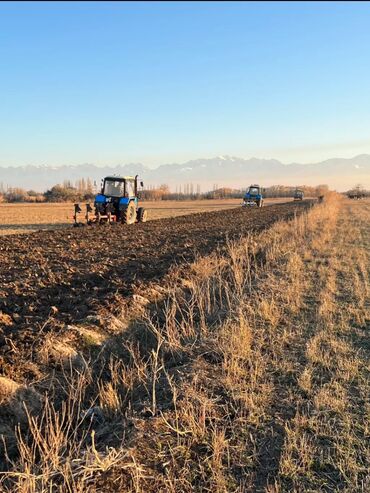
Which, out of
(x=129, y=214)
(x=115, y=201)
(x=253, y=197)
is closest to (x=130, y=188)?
(x=115, y=201)

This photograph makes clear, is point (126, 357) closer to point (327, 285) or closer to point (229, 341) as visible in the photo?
point (229, 341)

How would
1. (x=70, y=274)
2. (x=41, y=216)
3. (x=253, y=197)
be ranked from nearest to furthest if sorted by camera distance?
(x=70, y=274) < (x=41, y=216) < (x=253, y=197)

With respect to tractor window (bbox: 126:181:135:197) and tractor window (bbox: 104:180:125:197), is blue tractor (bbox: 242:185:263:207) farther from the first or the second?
tractor window (bbox: 104:180:125:197)

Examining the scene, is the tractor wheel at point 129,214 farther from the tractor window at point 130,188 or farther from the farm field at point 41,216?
the farm field at point 41,216

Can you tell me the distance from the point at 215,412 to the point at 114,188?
17961mm

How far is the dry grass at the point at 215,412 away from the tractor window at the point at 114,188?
14.2 m

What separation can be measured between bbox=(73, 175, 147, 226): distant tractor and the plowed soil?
10.9 ft

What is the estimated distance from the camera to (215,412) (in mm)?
3926

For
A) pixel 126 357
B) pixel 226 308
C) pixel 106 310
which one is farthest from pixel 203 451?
pixel 226 308

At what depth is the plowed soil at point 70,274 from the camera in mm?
5973

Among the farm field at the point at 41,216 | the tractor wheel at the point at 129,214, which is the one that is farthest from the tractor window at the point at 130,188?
the farm field at the point at 41,216

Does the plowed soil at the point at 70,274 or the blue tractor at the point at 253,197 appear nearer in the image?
the plowed soil at the point at 70,274

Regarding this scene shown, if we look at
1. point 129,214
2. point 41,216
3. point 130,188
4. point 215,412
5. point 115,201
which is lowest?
point 215,412

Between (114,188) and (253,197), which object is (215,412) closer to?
(114,188)
